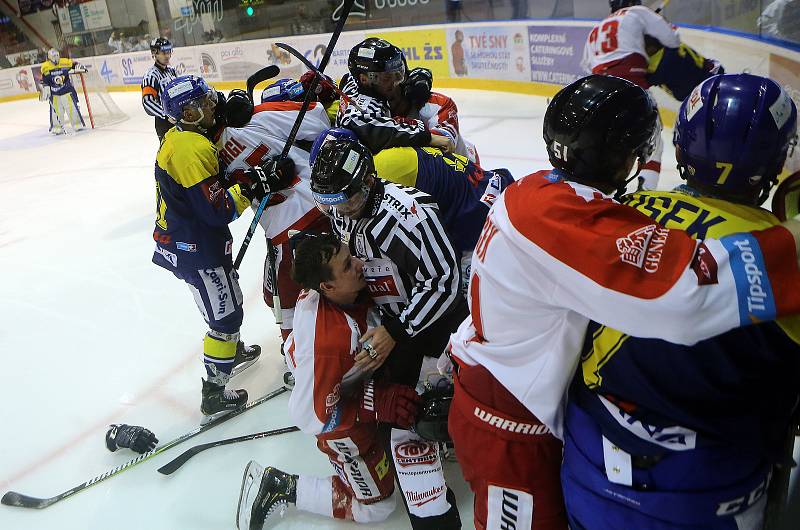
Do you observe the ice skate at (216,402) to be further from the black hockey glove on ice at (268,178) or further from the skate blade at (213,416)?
the black hockey glove on ice at (268,178)

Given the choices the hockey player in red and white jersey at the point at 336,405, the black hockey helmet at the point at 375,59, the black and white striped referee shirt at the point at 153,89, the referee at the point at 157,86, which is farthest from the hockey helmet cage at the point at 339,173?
the black and white striped referee shirt at the point at 153,89

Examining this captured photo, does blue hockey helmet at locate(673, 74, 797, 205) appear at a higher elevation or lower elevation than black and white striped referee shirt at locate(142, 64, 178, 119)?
higher

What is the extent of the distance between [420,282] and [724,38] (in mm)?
4623

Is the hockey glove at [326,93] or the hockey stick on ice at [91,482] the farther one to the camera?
the hockey glove at [326,93]

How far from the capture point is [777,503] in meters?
1.07

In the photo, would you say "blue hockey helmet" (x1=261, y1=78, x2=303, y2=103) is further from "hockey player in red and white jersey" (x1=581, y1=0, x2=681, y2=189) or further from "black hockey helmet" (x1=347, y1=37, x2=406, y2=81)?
"hockey player in red and white jersey" (x1=581, y1=0, x2=681, y2=189)

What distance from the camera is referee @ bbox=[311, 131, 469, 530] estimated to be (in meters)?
1.90

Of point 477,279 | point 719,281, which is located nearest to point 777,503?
point 719,281

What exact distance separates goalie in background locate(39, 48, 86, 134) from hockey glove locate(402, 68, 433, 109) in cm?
917

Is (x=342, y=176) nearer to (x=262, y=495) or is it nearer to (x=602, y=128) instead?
(x=602, y=128)

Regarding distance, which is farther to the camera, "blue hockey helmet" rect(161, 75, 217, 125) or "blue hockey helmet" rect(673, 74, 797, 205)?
"blue hockey helmet" rect(161, 75, 217, 125)

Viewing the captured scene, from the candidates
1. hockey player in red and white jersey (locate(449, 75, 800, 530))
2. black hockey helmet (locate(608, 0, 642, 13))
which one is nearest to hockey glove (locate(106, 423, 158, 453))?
hockey player in red and white jersey (locate(449, 75, 800, 530))

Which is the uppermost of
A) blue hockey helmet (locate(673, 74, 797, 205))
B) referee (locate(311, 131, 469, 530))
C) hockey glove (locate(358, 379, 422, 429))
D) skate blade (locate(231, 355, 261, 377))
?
blue hockey helmet (locate(673, 74, 797, 205))

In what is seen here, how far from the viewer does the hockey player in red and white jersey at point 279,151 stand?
2756 millimetres
